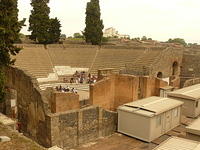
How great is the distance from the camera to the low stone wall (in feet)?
37.1

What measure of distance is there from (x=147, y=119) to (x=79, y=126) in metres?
3.52

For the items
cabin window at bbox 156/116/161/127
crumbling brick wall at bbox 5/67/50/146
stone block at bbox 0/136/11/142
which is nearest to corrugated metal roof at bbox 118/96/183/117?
cabin window at bbox 156/116/161/127

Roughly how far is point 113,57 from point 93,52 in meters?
3.02

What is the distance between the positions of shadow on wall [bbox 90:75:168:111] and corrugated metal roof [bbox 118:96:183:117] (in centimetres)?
498

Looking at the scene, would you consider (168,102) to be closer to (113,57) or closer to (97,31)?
(113,57)

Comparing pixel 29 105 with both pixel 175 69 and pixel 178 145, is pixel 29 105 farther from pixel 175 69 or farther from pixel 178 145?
pixel 175 69

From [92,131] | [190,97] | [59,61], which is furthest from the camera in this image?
[59,61]

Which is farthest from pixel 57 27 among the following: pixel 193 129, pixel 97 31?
pixel 193 129

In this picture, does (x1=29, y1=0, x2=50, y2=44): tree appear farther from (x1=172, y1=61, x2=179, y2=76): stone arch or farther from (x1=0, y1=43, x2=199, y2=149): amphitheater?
(x1=172, y1=61, x2=179, y2=76): stone arch

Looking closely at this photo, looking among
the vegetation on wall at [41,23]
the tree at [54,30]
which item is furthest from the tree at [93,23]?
the vegetation on wall at [41,23]

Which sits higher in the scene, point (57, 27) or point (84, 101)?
point (57, 27)

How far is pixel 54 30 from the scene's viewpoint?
33.7 metres

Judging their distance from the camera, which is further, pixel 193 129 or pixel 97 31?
pixel 97 31

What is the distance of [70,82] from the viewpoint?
25.8 m
